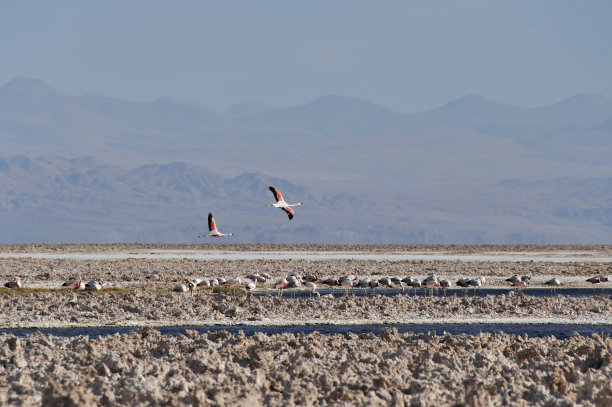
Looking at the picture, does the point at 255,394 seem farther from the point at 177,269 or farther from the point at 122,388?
the point at 177,269

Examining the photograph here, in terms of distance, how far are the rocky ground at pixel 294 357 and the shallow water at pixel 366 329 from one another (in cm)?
73

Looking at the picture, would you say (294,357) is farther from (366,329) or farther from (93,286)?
(93,286)

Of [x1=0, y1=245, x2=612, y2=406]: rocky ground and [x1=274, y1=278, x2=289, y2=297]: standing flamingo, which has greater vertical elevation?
[x1=274, y1=278, x2=289, y2=297]: standing flamingo

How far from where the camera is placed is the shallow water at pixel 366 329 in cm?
2402

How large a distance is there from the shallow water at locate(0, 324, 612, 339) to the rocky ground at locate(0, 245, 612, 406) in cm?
73

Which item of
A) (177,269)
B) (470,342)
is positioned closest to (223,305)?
(470,342)

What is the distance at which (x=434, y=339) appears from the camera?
65.0ft

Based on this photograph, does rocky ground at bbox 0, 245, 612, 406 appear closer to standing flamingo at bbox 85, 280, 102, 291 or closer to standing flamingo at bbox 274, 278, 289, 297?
standing flamingo at bbox 85, 280, 102, 291

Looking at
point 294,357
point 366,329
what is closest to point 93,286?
point 366,329

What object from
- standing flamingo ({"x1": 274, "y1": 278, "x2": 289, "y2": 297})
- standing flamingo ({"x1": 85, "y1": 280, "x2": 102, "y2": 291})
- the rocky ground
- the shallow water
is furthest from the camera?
standing flamingo ({"x1": 274, "y1": 278, "x2": 289, "y2": 297})

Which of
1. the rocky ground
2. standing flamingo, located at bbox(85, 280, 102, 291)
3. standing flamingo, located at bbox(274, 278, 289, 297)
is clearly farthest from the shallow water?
standing flamingo, located at bbox(274, 278, 289, 297)

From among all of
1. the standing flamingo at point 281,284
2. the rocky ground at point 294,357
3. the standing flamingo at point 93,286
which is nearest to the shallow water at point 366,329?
the rocky ground at point 294,357

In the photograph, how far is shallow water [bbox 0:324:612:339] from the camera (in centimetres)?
2402

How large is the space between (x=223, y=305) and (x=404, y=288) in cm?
1261
